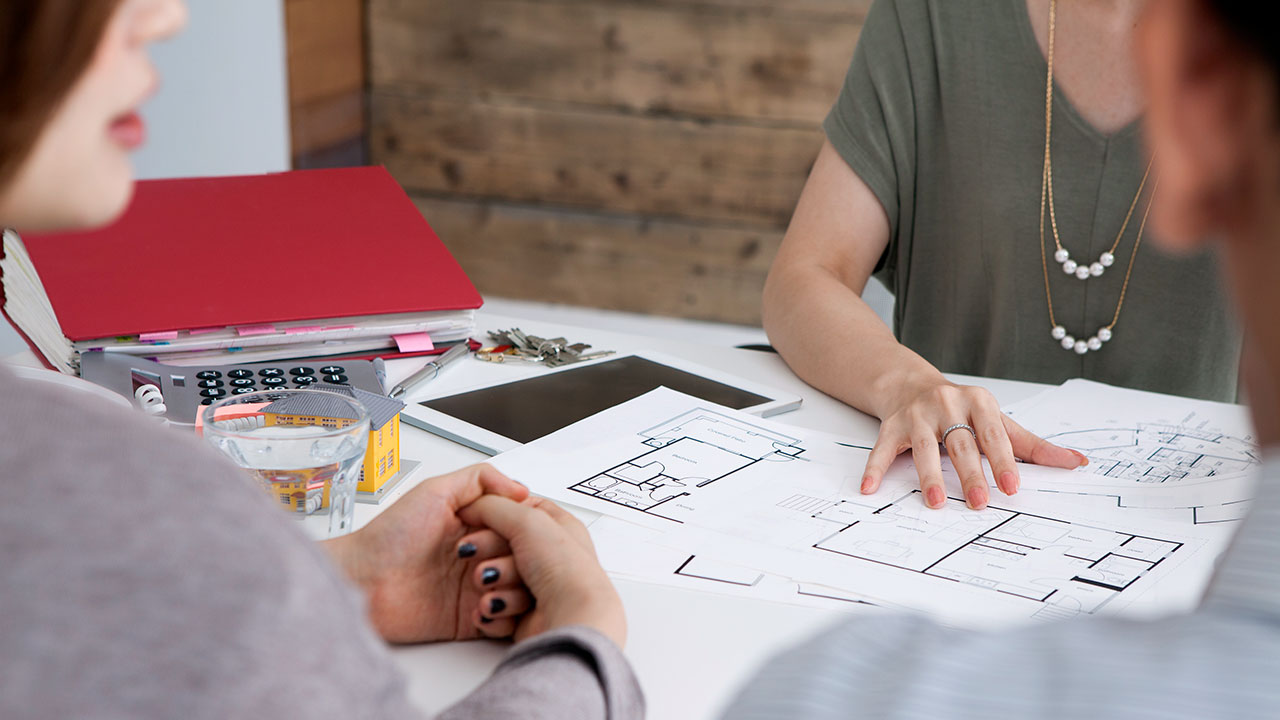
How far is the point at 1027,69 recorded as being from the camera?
1321 millimetres

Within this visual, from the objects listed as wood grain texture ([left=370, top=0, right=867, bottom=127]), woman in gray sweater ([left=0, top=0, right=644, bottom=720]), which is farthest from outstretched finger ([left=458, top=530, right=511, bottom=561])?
wood grain texture ([left=370, top=0, right=867, bottom=127])

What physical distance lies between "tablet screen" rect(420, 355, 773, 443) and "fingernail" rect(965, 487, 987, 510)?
248mm

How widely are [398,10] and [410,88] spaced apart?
0.19m

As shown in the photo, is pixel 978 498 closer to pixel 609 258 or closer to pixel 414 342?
pixel 414 342

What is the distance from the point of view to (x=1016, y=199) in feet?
4.37

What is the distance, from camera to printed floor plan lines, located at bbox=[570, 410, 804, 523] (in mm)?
828

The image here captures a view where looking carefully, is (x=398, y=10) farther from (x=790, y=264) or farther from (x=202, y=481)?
(x=202, y=481)

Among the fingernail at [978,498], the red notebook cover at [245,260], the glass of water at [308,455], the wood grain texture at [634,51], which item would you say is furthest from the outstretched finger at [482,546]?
→ the wood grain texture at [634,51]

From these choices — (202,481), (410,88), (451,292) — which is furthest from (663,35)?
(202,481)

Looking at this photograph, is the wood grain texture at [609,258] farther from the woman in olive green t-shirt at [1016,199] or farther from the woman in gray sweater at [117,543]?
the woman in gray sweater at [117,543]

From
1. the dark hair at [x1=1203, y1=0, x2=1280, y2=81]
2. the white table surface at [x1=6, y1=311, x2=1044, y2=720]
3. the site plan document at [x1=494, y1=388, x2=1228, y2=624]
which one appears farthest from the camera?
the site plan document at [x1=494, y1=388, x2=1228, y2=624]

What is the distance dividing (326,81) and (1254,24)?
8.91 feet

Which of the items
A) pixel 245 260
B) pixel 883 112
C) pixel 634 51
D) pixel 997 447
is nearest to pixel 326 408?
pixel 245 260

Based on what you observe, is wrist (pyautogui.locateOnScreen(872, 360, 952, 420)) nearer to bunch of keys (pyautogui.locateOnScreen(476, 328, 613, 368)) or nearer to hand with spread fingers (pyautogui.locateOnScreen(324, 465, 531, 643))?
bunch of keys (pyautogui.locateOnScreen(476, 328, 613, 368))
